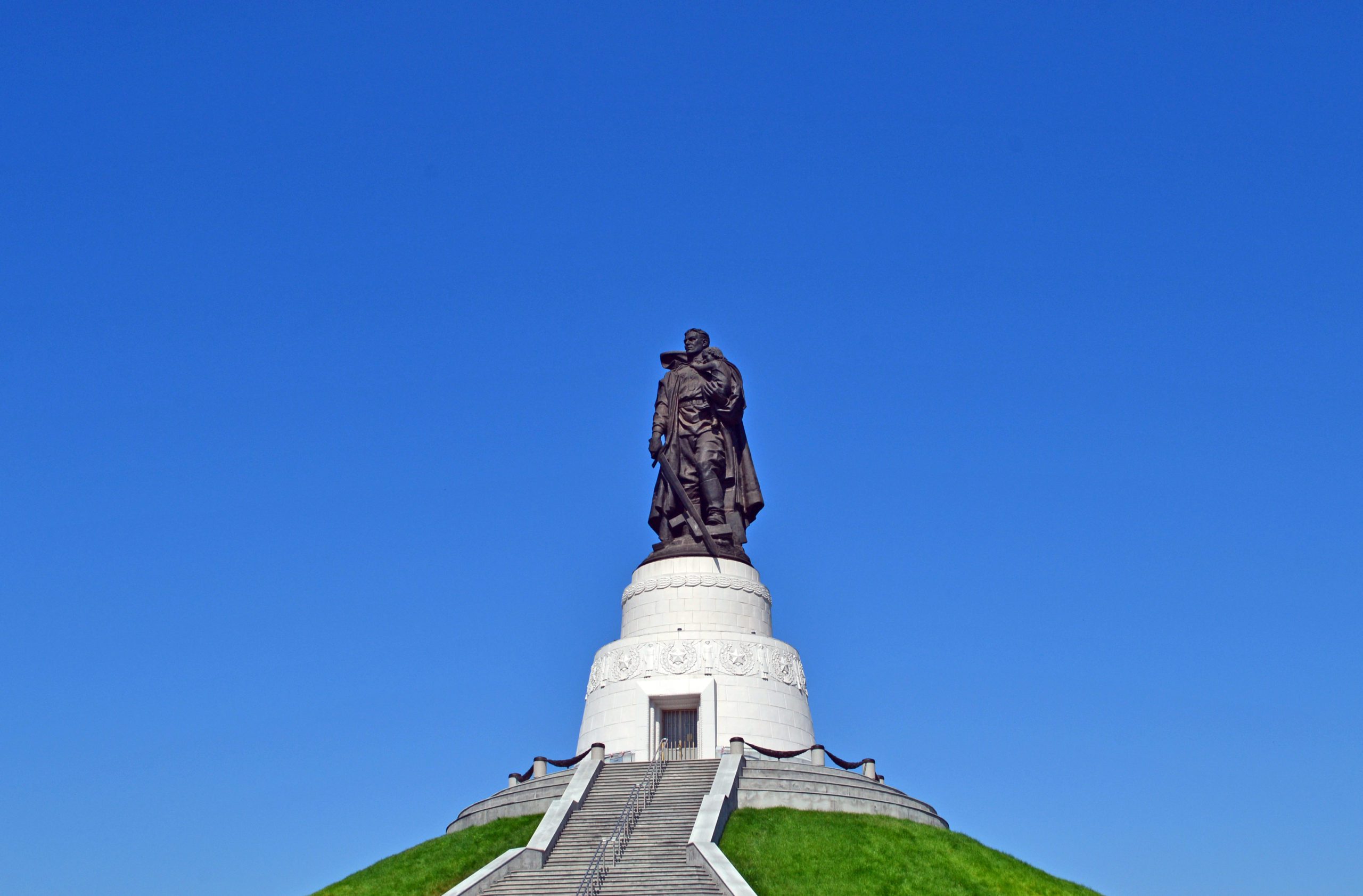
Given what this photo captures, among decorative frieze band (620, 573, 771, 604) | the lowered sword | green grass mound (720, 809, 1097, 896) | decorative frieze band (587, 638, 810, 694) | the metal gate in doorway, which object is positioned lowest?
green grass mound (720, 809, 1097, 896)

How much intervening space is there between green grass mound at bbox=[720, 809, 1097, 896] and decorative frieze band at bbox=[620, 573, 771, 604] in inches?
325

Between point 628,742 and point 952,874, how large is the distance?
10176 millimetres

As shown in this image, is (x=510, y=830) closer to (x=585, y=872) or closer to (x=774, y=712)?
(x=585, y=872)

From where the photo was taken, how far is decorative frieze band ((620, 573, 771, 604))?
36688 mm

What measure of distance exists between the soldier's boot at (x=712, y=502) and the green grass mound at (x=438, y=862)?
1102 cm

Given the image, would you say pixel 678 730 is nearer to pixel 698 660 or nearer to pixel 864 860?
pixel 698 660

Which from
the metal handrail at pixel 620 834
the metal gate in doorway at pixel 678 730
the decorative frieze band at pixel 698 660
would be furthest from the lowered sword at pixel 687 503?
the metal handrail at pixel 620 834

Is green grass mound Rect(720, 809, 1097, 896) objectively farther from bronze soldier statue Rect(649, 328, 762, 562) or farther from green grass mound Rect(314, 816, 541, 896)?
bronze soldier statue Rect(649, 328, 762, 562)

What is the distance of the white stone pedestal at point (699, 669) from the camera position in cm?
3459

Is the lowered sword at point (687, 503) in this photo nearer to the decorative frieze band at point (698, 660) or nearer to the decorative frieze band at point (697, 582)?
the decorative frieze band at point (697, 582)

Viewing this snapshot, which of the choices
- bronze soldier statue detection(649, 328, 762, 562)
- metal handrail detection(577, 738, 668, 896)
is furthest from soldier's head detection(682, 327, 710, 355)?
metal handrail detection(577, 738, 668, 896)

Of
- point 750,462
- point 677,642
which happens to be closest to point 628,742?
point 677,642

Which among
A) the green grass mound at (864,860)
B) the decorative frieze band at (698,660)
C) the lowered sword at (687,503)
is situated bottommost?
the green grass mound at (864,860)

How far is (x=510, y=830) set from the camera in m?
29.3
